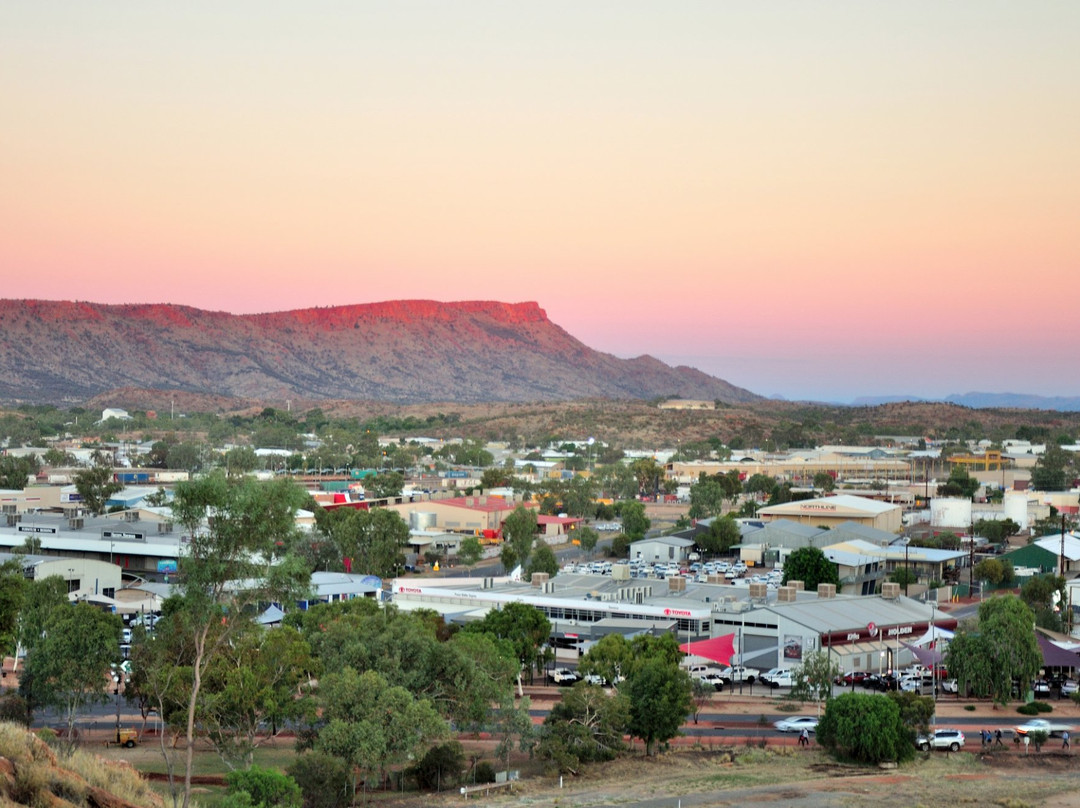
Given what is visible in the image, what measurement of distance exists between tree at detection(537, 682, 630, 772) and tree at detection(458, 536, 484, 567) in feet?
117

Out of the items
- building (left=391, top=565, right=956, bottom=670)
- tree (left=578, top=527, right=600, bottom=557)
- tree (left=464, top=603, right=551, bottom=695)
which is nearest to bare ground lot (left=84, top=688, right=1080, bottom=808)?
tree (left=464, top=603, right=551, bottom=695)

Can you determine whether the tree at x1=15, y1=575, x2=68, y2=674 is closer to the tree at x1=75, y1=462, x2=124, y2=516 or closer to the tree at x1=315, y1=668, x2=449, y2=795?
the tree at x1=315, y1=668, x2=449, y2=795

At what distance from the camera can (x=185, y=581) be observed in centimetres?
2472

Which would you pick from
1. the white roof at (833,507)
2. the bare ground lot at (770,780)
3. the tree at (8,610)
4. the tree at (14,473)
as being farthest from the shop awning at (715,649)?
the tree at (14,473)

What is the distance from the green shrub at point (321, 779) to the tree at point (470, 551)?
3983 centimetres

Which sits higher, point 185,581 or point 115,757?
point 185,581

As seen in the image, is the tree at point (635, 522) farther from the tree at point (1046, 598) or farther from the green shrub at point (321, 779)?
the green shrub at point (321, 779)

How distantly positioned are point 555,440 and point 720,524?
104099 millimetres

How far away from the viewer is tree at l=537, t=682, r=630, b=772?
3086cm

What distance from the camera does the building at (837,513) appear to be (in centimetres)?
7675

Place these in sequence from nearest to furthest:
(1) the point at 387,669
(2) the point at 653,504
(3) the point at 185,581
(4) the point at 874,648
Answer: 1. (3) the point at 185,581
2. (1) the point at 387,669
3. (4) the point at 874,648
4. (2) the point at 653,504

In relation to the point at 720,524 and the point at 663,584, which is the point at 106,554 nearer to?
the point at 663,584

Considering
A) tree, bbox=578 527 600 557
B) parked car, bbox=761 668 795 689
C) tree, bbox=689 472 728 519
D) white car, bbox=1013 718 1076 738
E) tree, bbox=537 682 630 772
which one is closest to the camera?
tree, bbox=537 682 630 772

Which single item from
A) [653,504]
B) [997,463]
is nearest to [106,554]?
[653,504]
